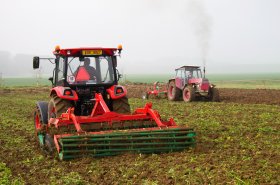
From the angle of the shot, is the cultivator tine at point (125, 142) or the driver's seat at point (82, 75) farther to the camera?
the driver's seat at point (82, 75)

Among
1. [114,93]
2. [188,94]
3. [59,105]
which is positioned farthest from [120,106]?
[188,94]

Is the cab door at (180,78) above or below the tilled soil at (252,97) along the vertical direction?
above

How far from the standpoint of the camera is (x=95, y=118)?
7750 mm

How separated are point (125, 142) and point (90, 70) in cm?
244

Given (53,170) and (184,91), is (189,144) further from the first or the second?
(184,91)

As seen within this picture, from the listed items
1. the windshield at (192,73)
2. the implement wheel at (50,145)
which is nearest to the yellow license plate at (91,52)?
the implement wheel at (50,145)

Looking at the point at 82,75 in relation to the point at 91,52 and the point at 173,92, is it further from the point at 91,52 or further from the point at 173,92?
the point at 173,92

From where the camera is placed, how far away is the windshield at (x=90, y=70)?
885 centimetres

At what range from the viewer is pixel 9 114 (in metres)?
14.8

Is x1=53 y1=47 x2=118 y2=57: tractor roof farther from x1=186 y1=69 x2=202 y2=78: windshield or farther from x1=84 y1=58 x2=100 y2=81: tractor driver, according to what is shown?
x1=186 y1=69 x2=202 y2=78: windshield

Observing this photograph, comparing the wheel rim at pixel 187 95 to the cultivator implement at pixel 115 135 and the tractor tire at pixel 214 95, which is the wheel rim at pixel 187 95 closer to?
the tractor tire at pixel 214 95

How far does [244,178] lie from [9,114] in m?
11.3

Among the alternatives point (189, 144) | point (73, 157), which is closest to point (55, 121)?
point (73, 157)

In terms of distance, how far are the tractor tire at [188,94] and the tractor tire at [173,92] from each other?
82cm
